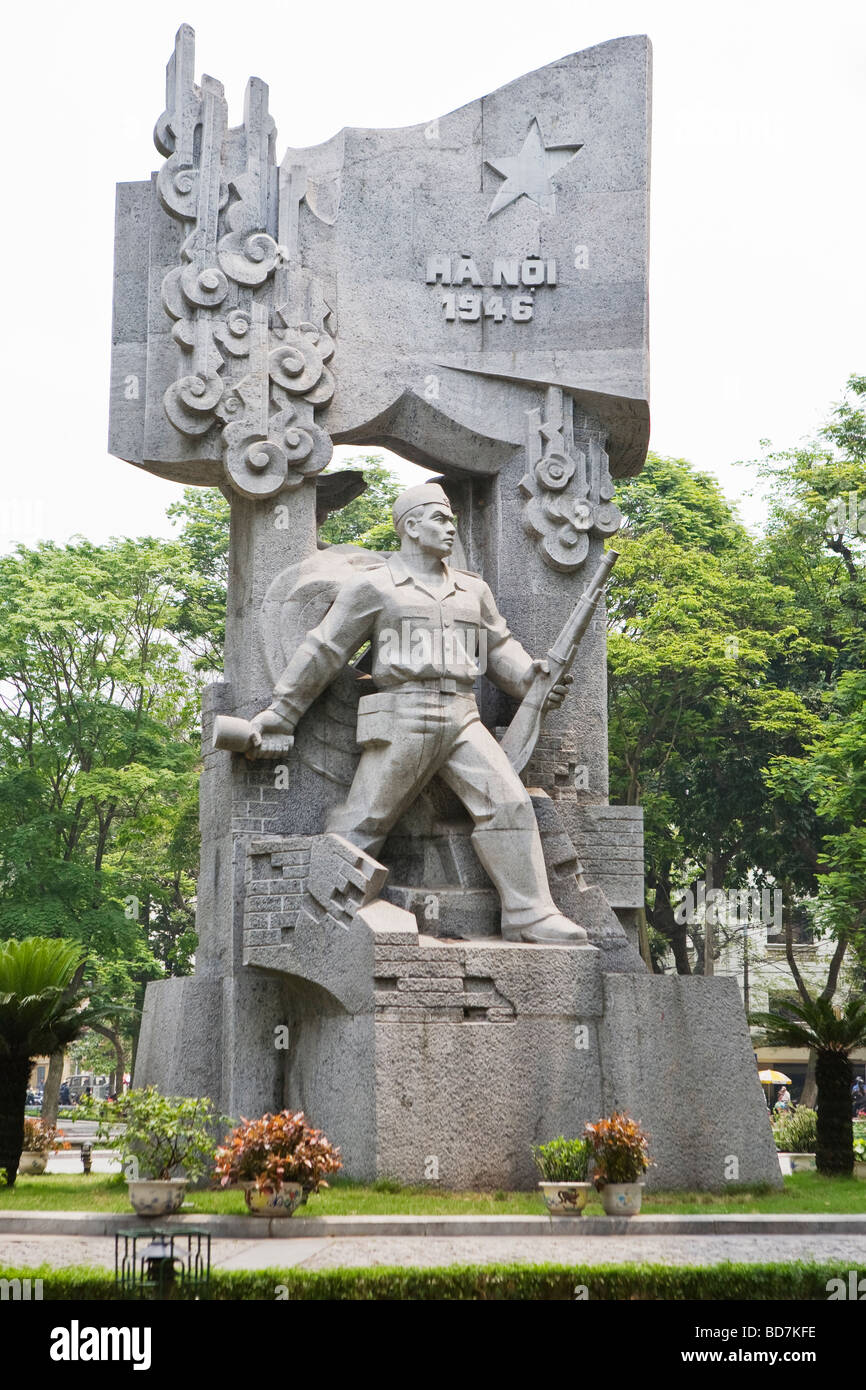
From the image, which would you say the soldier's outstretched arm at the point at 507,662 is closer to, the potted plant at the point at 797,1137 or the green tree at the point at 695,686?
the potted plant at the point at 797,1137

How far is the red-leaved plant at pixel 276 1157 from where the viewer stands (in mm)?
10766

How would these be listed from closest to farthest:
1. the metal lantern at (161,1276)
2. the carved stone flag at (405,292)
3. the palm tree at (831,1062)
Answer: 1. the metal lantern at (161,1276)
2. the carved stone flag at (405,292)
3. the palm tree at (831,1062)

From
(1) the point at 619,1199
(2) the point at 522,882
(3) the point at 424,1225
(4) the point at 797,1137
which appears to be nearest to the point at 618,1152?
(1) the point at 619,1199

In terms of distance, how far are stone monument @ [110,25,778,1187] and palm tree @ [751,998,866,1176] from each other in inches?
102

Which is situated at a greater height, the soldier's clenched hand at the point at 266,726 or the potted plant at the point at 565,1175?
the soldier's clenched hand at the point at 266,726

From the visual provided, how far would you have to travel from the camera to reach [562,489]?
1545 cm

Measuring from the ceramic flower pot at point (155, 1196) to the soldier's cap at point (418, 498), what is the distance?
5.96 metres

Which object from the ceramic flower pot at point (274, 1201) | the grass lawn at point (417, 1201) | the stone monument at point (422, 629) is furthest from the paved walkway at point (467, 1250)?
the stone monument at point (422, 629)

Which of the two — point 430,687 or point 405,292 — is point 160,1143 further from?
point 405,292

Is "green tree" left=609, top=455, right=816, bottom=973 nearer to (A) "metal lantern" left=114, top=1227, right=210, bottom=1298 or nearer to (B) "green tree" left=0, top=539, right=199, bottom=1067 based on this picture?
(B) "green tree" left=0, top=539, right=199, bottom=1067

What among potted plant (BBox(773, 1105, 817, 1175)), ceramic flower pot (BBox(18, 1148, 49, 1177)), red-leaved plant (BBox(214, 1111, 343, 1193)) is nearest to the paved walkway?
red-leaved plant (BBox(214, 1111, 343, 1193))

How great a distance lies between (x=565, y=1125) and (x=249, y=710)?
438cm

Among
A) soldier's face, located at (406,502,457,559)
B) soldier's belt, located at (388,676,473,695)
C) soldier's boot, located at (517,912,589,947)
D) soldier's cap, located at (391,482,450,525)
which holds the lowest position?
soldier's boot, located at (517,912,589,947)

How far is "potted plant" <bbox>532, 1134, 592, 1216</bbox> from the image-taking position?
11094 mm
